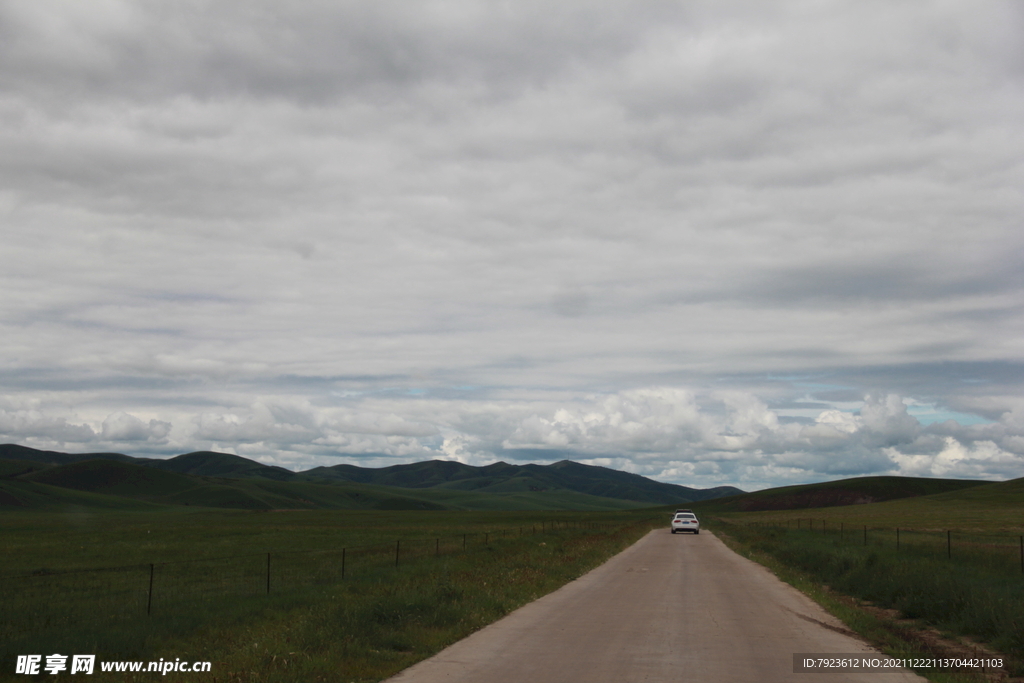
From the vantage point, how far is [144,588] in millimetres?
25266

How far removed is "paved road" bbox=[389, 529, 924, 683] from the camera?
35.3 feet

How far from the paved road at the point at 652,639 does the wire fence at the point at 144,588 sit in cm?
734

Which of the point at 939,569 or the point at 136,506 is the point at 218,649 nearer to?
the point at 939,569

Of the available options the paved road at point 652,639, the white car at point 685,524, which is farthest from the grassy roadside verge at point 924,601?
the white car at point 685,524

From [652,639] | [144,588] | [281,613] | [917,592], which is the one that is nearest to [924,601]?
[917,592]

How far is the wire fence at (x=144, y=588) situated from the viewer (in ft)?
56.0

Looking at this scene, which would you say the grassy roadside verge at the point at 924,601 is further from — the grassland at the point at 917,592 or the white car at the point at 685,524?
the white car at the point at 685,524

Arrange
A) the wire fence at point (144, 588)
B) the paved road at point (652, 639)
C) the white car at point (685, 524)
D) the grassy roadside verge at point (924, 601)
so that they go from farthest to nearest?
1. the white car at point (685, 524)
2. the wire fence at point (144, 588)
3. the grassy roadside verge at point (924, 601)
4. the paved road at point (652, 639)

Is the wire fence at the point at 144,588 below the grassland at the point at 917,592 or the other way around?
below

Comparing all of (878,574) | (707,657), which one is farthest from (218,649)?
(878,574)

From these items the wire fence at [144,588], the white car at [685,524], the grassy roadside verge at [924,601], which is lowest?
the white car at [685,524]

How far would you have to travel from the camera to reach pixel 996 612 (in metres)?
14.5

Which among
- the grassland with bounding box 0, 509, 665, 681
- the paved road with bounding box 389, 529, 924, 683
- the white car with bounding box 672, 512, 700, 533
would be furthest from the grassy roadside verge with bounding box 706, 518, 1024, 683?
the white car with bounding box 672, 512, 700, 533

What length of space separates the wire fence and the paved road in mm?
7340
